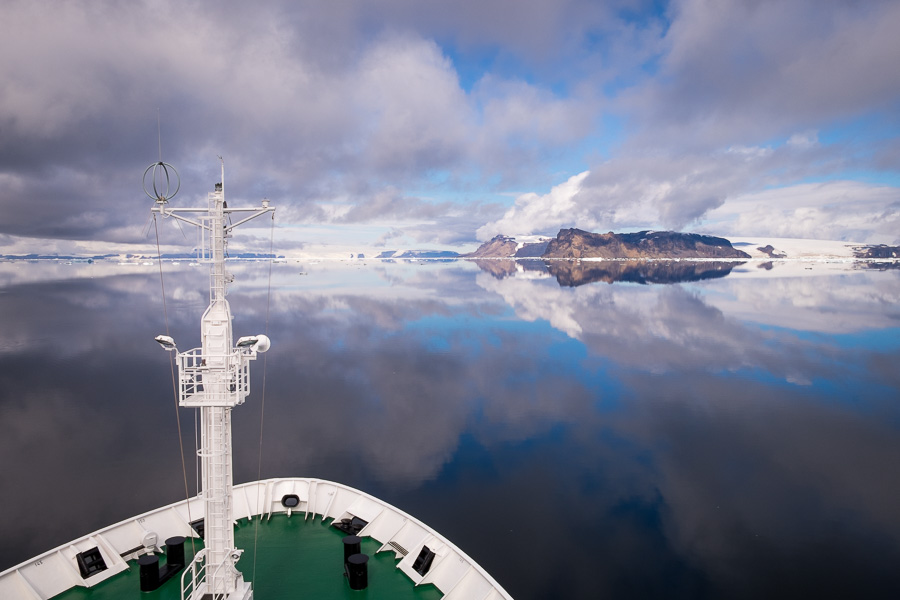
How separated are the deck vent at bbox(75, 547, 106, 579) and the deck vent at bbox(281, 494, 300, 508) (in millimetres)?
5215

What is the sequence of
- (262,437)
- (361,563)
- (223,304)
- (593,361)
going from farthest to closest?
(593,361) → (262,437) → (361,563) → (223,304)

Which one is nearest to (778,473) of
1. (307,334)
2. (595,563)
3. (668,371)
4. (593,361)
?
(595,563)

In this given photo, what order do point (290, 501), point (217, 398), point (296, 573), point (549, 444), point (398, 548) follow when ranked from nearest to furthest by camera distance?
point (217, 398), point (296, 573), point (398, 548), point (290, 501), point (549, 444)

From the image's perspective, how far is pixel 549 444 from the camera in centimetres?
2916

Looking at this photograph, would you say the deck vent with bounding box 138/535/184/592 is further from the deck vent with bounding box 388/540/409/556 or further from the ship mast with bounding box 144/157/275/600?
the deck vent with bounding box 388/540/409/556

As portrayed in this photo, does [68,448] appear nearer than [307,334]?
Yes

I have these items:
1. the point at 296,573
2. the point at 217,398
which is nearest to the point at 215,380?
the point at 217,398

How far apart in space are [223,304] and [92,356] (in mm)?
49392

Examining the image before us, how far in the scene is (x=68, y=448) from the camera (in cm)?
2755

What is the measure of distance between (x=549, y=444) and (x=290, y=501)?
17.1 meters

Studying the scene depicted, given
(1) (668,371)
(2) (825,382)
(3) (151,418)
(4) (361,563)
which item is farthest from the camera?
(1) (668,371)

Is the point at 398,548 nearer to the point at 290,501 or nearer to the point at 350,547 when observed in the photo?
the point at 350,547

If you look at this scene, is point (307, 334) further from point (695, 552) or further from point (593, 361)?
point (695, 552)

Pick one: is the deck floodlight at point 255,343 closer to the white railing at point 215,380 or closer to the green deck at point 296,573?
the white railing at point 215,380
